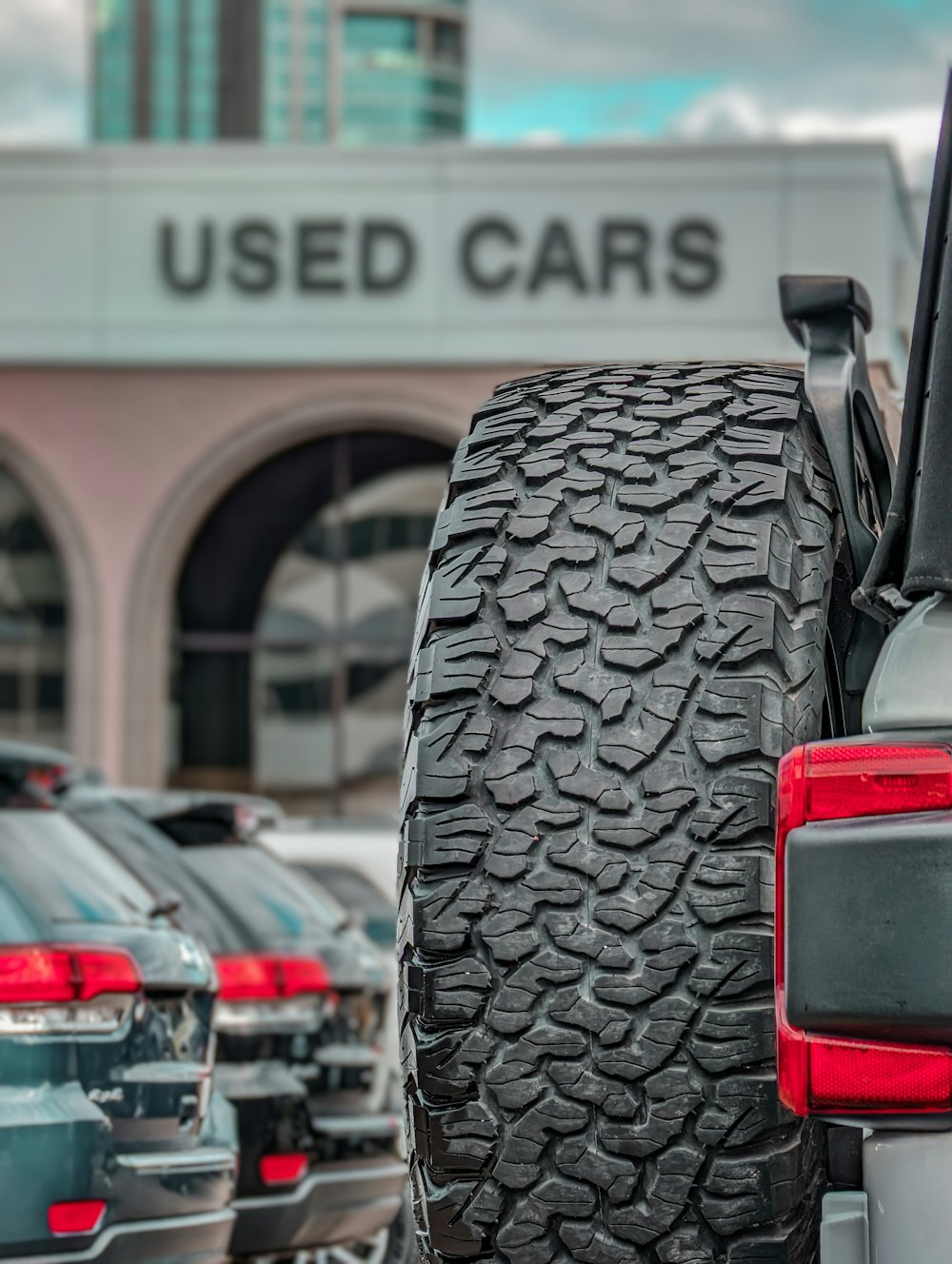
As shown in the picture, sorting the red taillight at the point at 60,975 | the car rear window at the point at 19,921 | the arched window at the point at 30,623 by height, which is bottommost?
the arched window at the point at 30,623

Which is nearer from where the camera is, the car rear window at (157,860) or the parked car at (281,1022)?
the parked car at (281,1022)

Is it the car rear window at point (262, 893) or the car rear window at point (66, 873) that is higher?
the car rear window at point (66, 873)

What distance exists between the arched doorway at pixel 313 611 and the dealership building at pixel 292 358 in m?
0.03

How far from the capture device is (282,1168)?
6289 mm

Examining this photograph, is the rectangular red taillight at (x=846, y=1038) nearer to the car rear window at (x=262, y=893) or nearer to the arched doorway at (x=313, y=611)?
the car rear window at (x=262, y=893)

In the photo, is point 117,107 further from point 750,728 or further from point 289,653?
point 750,728

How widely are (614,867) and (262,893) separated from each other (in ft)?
15.3

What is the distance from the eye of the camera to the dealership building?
19906 mm

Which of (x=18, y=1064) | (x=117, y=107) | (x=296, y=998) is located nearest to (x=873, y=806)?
(x=18, y=1064)

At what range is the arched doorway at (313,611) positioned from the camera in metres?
20.9

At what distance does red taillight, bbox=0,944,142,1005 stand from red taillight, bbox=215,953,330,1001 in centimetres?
140

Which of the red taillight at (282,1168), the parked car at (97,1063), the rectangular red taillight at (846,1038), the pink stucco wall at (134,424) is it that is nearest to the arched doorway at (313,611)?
the pink stucco wall at (134,424)

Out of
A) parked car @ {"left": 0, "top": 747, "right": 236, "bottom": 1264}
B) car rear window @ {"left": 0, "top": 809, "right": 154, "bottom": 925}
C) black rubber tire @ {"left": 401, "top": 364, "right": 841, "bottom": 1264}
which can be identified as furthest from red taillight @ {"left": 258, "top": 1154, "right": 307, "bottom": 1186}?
black rubber tire @ {"left": 401, "top": 364, "right": 841, "bottom": 1264}

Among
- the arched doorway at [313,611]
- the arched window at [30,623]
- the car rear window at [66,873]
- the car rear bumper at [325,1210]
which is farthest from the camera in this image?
the arched window at [30,623]
